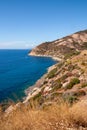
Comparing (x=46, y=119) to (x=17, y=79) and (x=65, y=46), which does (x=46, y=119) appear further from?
(x=65, y=46)

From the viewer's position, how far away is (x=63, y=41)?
167000 mm

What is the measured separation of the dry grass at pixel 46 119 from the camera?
5.00 metres

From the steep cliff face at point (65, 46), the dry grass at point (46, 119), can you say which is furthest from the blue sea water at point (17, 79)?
the steep cliff face at point (65, 46)

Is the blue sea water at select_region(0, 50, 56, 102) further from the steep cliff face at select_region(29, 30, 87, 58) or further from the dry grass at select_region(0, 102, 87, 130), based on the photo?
the steep cliff face at select_region(29, 30, 87, 58)

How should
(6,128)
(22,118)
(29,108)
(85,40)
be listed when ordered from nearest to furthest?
(6,128) < (22,118) < (29,108) < (85,40)

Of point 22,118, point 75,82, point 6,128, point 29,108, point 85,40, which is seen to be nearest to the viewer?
point 6,128

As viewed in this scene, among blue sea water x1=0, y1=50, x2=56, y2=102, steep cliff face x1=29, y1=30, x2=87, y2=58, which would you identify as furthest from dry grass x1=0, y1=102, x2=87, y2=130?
steep cliff face x1=29, y1=30, x2=87, y2=58

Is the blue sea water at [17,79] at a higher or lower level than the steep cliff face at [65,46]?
lower

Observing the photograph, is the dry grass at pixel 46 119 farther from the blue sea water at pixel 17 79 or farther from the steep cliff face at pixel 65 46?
the steep cliff face at pixel 65 46

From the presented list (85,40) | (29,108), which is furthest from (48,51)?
(29,108)

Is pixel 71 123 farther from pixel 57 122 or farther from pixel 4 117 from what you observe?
pixel 4 117

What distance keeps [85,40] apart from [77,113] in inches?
6337

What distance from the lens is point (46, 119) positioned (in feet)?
17.1

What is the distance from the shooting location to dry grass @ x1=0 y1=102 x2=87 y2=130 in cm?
500
